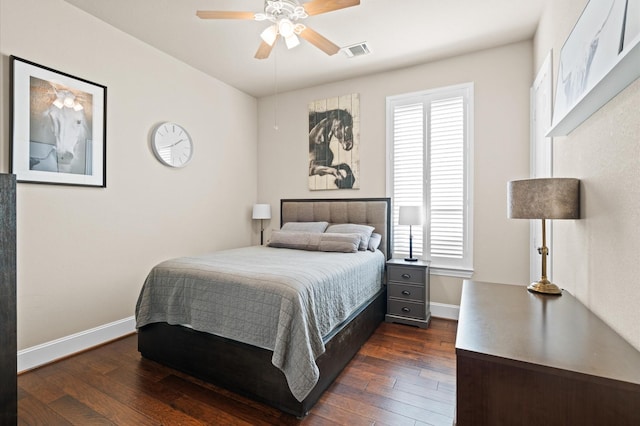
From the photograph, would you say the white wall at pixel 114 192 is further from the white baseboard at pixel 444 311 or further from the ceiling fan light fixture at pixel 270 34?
the white baseboard at pixel 444 311

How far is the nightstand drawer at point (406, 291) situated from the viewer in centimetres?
310

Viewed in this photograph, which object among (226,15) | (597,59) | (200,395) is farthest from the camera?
(226,15)

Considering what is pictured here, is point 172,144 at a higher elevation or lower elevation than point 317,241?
higher

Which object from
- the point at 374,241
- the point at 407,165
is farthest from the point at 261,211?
the point at 407,165

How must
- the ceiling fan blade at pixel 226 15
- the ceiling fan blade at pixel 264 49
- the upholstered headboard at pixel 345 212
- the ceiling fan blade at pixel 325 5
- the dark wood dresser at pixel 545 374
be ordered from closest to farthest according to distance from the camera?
the dark wood dresser at pixel 545 374 → the ceiling fan blade at pixel 325 5 → the ceiling fan blade at pixel 226 15 → the ceiling fan blade at pixel 264 49 → the upholstered headboard at pixel 345 212

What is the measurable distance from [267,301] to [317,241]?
149 cm

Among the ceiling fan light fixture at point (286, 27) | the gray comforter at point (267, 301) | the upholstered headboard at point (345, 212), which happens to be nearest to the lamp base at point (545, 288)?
the gray comforter at point (267, 301)

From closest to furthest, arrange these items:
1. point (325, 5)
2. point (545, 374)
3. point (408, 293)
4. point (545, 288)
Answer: point (545, 374) < point (545, 288) < point (325, 5) < point (408, 293)

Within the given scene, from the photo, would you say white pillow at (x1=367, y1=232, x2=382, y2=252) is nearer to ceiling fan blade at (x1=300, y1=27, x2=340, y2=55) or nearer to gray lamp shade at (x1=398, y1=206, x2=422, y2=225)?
gray lamp shade at (x1=398, y1=206, x2=422, y2=225)

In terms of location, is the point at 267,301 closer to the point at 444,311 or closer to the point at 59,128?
the point at 59,128

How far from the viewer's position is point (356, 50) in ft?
10.5

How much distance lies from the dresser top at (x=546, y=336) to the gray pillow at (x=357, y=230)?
1.79m

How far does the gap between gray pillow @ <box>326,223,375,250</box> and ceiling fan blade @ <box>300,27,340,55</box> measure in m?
1.87

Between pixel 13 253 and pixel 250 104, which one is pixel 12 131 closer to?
pixel 13 253
